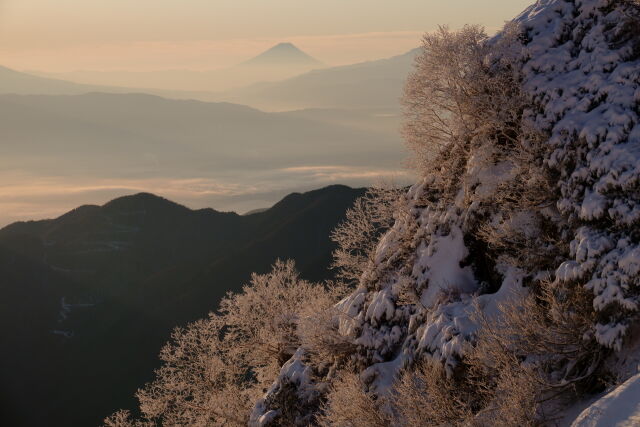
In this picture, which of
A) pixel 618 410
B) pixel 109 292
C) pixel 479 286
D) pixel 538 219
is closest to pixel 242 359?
pixel 479 286

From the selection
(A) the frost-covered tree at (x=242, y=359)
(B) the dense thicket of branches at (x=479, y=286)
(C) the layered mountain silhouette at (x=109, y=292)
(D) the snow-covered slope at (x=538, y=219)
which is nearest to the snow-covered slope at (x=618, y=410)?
(B) the dense thicket of branches at (x=479, y=286)

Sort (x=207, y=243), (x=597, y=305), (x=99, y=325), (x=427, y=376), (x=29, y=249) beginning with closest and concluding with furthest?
(x=597, y=305) → (x=427, y=376) → (x=99, y=325) → (x=29, y=249) → (x=207, y=243)

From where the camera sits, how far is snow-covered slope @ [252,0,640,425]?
820 inches

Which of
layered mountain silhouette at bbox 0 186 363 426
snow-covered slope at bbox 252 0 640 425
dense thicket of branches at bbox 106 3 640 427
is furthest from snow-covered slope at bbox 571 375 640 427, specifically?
layered mountain silhouette at bbox 0 186 363 426

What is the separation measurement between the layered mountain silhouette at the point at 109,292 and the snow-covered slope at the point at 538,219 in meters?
95.9

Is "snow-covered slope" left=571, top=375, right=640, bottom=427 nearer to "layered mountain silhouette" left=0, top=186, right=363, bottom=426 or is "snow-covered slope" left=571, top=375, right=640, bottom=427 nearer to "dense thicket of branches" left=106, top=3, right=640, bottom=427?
"dense thicket of branches" left=106, top=3, right=640, bottom=427

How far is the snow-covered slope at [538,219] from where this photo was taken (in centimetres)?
2083

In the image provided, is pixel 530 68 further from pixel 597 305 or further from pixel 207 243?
pixel 207 243

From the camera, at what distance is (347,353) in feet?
98.0

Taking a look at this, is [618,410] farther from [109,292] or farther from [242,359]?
[109,292]

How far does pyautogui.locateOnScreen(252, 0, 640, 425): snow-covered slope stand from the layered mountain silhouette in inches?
3774

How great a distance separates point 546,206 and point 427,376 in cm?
802

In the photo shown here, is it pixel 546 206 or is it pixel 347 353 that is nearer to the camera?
pixel 546 206

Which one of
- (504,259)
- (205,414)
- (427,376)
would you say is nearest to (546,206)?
(504,259)
